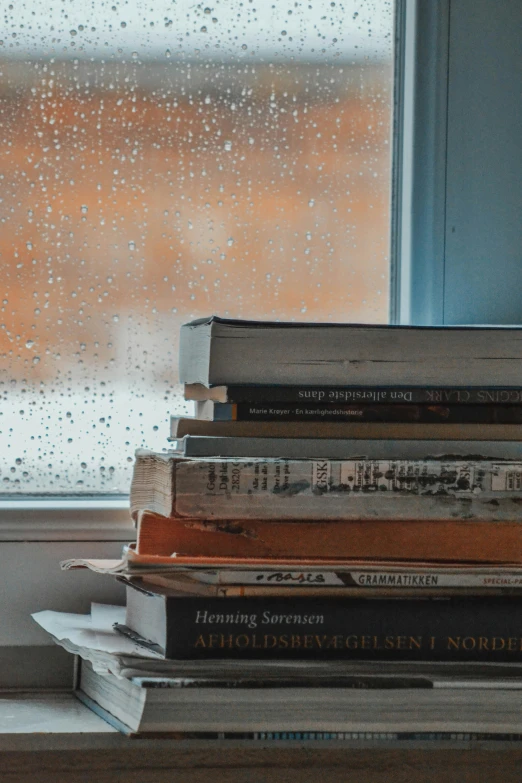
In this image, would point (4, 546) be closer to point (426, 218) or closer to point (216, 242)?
point (216, 242)

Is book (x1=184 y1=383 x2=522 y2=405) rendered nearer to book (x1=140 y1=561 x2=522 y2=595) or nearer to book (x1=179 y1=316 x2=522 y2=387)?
book (x1=179 y1=316 x2=522 y2=387)

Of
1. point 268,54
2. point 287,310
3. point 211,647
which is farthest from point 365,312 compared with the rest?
point 211,647

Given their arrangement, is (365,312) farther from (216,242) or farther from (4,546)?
(4,546)

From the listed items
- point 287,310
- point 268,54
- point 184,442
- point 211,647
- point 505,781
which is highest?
point 268,54

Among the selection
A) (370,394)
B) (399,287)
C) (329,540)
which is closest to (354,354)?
(370,394)

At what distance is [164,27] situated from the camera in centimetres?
86

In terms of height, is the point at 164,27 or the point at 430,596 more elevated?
the point at 164,27

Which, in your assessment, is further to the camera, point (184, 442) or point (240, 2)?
point (240, 2)

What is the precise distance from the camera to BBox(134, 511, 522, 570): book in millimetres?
621

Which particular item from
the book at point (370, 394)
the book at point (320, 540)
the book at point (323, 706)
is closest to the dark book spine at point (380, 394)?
the book at point (370, 394)

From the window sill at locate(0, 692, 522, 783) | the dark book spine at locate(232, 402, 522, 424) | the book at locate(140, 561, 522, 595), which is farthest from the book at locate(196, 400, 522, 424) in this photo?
the window sill at locate(0, 692, 522, 783)

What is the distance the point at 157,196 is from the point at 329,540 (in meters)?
0.43

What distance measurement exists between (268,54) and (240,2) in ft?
0.21

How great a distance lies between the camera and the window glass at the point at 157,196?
2.73 ft
